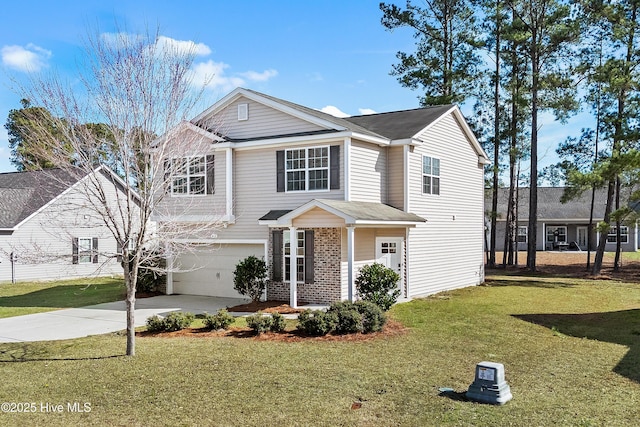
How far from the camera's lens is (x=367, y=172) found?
16422mm

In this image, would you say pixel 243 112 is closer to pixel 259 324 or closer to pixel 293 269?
pixel 293 269

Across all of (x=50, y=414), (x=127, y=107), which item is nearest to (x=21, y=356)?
(x=50, y=414)

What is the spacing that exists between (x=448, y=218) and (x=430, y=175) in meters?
2.15

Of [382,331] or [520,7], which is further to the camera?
[520,7]

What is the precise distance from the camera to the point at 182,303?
16.7m

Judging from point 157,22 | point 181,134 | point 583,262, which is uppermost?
point 157,22

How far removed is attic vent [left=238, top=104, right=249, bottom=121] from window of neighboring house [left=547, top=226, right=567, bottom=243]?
1311 inches

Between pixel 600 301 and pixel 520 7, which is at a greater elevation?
pixel 520 7

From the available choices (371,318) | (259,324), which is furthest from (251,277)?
(371,318)

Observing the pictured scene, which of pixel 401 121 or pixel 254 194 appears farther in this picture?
pixel 401 121

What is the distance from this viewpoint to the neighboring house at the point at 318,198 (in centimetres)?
1546

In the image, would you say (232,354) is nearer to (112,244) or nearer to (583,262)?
(112,244)

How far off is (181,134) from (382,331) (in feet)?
20.1

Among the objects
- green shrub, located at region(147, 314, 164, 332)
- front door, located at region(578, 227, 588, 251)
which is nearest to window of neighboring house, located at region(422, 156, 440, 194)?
green shrub, located at region(147, 314, 164, 332)
